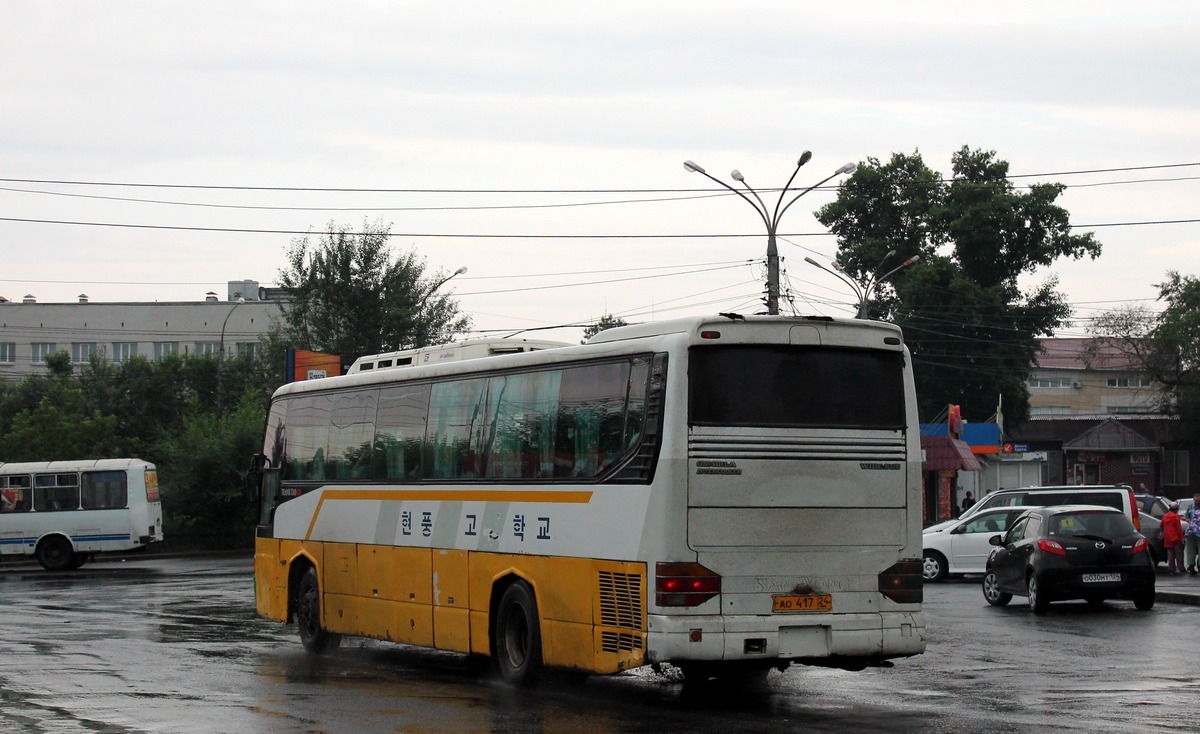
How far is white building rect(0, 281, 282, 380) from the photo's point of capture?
96.1 metres

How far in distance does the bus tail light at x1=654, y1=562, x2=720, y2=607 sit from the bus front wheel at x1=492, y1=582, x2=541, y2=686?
202 cm

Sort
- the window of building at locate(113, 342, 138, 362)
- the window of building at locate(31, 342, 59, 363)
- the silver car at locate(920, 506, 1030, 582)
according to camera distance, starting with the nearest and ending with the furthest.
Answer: the silver car at locate(920, 506, 1030, 582) < the window of building at locate(113, 342, 138, 362) < the window of building at locate(31, 342, 59, 363)

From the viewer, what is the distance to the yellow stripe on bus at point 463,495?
12.8 m

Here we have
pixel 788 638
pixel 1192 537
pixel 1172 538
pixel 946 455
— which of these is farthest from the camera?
pixel 946 455

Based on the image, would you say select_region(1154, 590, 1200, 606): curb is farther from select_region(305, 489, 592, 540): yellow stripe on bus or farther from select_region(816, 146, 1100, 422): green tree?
select_region(816, 146, 1100, 422): green tree

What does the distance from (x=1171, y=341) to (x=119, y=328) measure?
6374cm

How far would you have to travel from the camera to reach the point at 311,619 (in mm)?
17781

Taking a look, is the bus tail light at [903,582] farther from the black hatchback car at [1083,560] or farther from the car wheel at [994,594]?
the car wheel at [994,594]

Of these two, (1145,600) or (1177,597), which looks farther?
(1177,597)

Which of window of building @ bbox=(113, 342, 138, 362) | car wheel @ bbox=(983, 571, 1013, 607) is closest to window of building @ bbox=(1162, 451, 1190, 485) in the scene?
window of building @ bbox=(113, 342, 138, 362)

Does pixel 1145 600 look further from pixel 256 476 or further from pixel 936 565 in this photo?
pixel 256 476

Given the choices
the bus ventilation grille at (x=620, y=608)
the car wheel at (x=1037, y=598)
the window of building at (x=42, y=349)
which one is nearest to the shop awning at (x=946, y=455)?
the car wheel at (x=1037, y=598)

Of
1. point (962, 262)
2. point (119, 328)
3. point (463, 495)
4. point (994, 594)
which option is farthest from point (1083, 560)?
point (119, 328)

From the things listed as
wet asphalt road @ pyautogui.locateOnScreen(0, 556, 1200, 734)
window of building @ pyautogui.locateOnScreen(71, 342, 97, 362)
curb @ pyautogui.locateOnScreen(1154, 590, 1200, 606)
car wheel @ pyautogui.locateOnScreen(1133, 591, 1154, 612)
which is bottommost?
curb @ pyautogui.locateOnScreen(1154, 590, 1200, 606)
